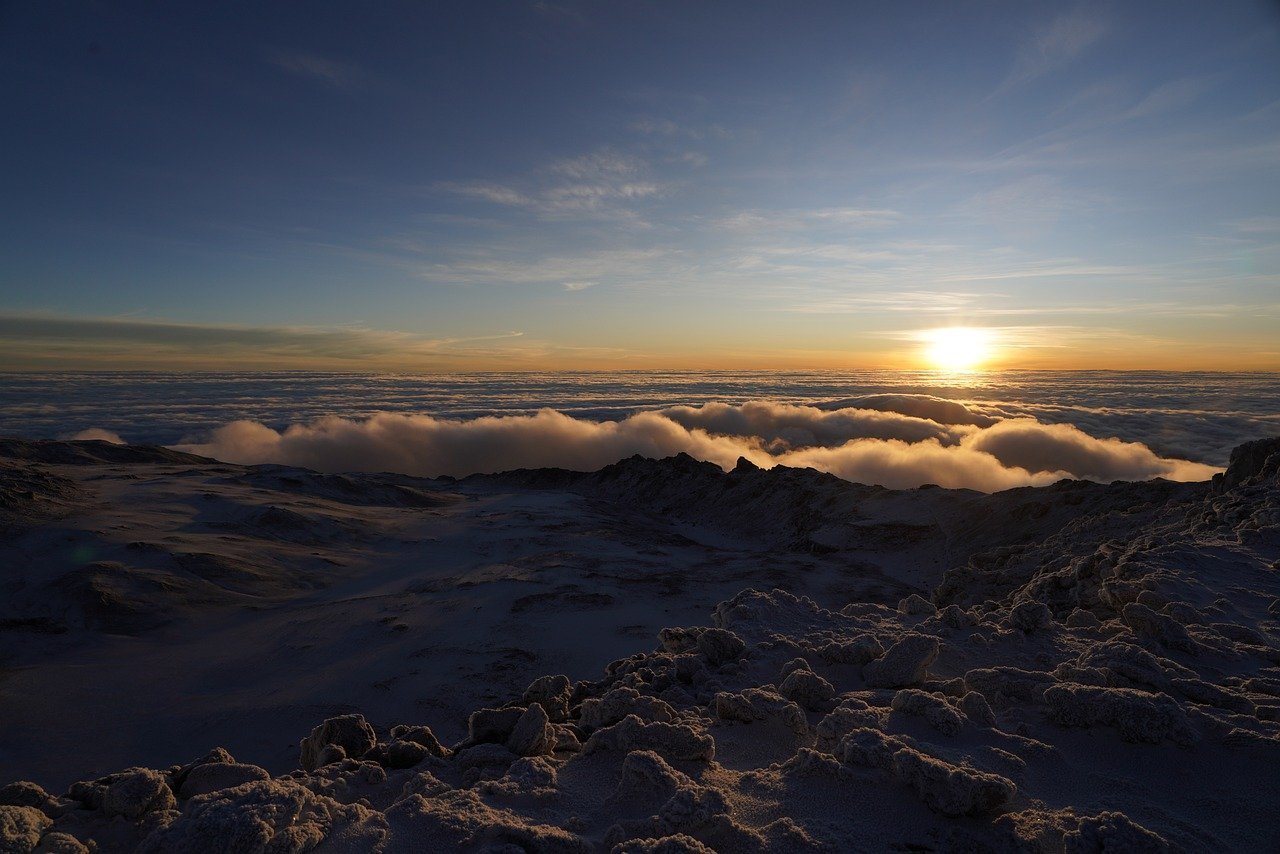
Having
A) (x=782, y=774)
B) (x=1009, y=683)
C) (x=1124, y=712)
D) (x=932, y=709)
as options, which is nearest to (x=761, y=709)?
(x=782, y=774)

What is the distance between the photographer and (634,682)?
5.01 metres

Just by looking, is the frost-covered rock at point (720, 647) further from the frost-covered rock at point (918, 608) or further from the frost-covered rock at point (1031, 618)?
the frost-covered rock at point (918, 608)

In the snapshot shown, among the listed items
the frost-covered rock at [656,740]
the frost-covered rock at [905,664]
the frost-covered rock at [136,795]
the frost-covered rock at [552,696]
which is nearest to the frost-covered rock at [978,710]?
the frost-covered rock at [905,664]

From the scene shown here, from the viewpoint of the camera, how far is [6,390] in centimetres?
9775

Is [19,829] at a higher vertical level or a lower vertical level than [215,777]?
higher

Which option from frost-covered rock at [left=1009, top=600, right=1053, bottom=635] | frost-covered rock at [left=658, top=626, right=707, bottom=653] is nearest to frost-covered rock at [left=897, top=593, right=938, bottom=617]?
frost-covered rock at [left=1009, top=600, right=1053, bottom=635]

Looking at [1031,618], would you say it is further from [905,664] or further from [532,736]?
[532,736]

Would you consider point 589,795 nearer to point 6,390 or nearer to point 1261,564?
point 1261,564

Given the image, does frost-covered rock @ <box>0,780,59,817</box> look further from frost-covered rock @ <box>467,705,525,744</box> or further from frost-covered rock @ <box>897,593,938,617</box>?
frost-covered rock @ <box>897,593,938,617</box>

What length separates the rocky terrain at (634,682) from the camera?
108 inches

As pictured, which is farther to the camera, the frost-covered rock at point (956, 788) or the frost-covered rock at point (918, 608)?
the frost-covered rock at point (918, 608)

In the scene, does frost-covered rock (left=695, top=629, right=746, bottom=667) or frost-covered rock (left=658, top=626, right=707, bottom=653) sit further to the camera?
frost-covered rock (left=658, top=626, right=707, bottom=653)

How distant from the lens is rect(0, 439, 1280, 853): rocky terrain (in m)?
2.74

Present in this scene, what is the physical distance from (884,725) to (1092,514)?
58.9ft
